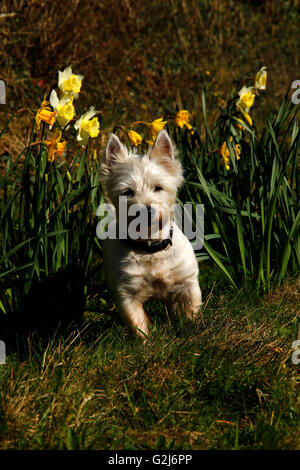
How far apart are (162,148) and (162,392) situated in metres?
1.46

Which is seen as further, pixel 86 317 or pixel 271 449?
pixel 86 317

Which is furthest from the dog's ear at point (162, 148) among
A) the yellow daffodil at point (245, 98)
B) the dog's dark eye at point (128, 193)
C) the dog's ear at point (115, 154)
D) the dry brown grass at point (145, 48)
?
the dry brown grass at point (145, 48)

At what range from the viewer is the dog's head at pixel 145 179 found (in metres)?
3.15

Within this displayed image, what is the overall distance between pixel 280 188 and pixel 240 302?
2.78ft

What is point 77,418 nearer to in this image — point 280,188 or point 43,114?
point 43,114

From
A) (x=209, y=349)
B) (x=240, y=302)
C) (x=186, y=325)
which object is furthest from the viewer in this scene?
(x=240, y=302)

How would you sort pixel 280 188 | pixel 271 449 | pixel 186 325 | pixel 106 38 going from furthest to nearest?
pixel 106 38
pixel 280 188
pixel 186 325
pixel 271 449

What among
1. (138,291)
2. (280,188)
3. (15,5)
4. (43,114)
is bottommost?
(138,291)

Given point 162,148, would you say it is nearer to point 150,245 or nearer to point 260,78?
point 150,245

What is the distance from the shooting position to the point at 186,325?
3.22m

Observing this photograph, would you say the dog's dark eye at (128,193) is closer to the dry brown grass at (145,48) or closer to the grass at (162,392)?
the grass at (162,392)

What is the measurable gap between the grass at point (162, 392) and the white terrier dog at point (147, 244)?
23cm

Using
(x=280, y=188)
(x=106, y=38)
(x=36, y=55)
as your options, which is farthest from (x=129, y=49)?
(x=280, y=188)

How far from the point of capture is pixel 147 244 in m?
3.27
